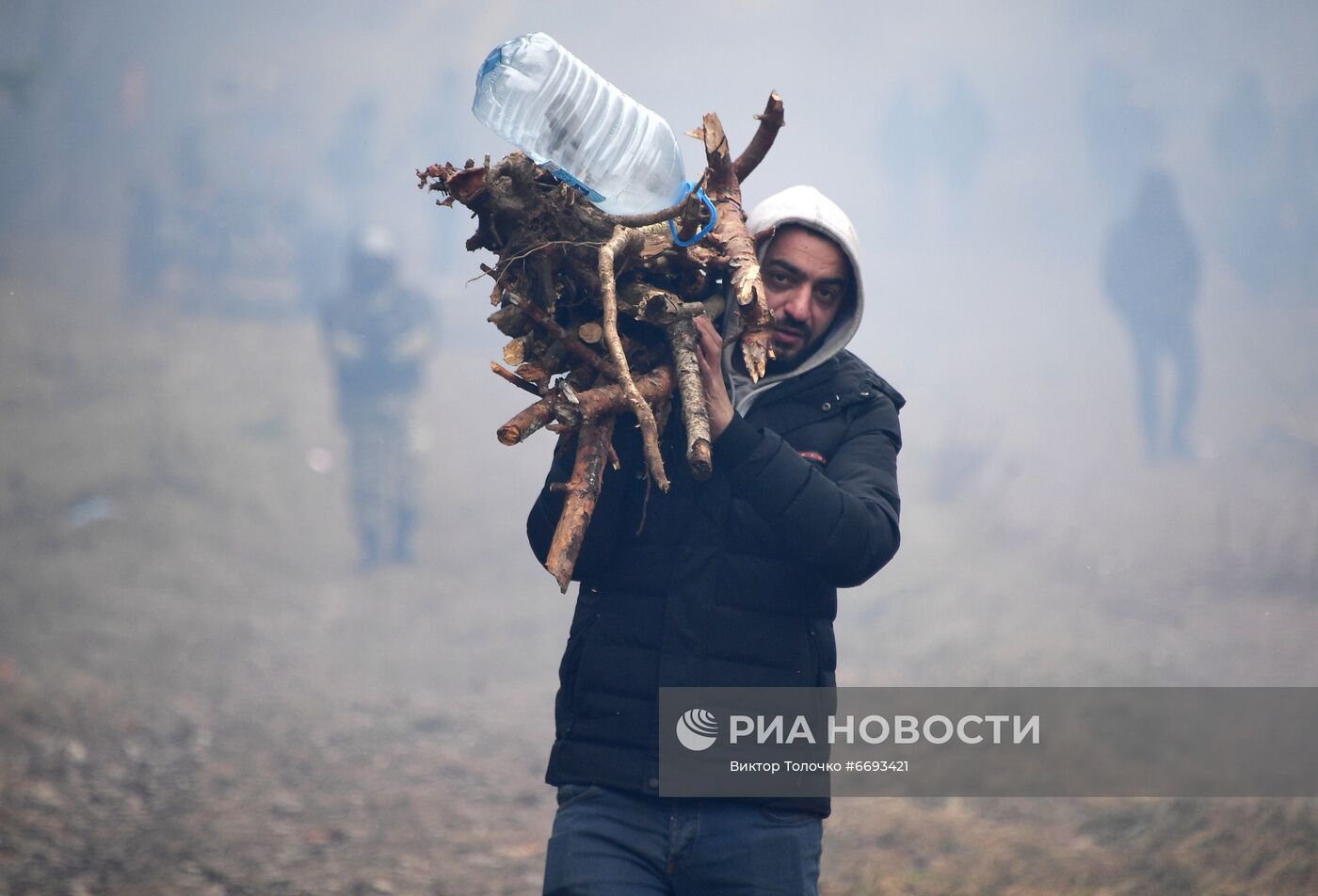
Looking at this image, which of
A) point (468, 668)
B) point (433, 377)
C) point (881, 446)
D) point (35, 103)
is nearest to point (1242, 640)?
point (468, 668)

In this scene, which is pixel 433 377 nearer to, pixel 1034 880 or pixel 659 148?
pixel 1034 880

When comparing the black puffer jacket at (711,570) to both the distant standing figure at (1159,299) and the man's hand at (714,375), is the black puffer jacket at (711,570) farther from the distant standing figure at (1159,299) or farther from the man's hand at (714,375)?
the distant standing figure at (1159,299)

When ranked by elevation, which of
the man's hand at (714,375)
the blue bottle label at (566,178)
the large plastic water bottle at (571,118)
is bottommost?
the man's hand at (714,375)

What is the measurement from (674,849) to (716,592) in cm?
50

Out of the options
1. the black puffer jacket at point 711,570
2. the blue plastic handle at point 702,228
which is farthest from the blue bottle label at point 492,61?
the black puffer jacket at point 711,570

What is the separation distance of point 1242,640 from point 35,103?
27.6m

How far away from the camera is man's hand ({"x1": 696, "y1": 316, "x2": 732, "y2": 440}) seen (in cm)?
200

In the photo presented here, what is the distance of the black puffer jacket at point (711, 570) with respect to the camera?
1.95 m

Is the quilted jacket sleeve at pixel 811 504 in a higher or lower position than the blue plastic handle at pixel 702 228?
lower

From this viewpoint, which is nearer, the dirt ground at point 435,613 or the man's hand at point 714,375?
the man's hand at point 714,375

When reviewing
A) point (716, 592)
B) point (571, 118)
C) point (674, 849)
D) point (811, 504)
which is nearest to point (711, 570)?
point (716, 592)

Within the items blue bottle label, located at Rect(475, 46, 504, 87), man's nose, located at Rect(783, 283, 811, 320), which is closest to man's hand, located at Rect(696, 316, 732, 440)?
man's nose, located at Rect(783, 283, 811, 320)

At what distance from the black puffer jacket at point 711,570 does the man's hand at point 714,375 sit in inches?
1.2

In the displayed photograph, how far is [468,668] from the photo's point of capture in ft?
40.1
